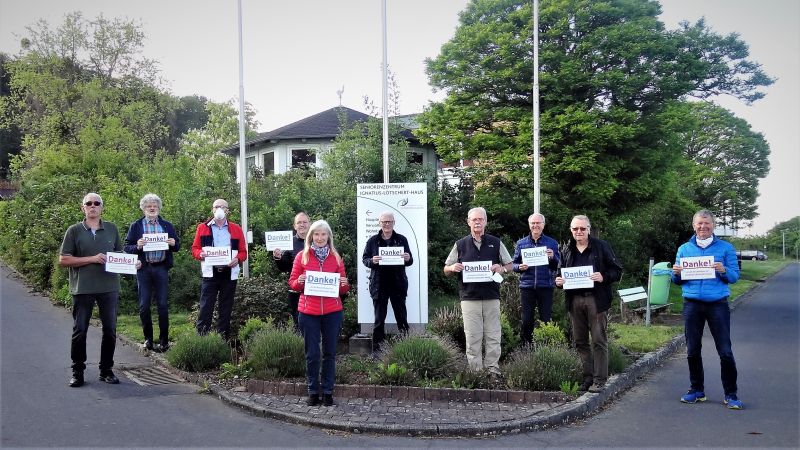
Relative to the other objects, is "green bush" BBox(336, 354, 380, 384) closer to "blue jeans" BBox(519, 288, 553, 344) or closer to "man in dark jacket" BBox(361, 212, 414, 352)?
"man in dark jacket" BBox(361, 212, 414, 352)

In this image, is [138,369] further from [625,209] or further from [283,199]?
[625,209]

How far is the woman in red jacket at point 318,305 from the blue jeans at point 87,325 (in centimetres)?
257

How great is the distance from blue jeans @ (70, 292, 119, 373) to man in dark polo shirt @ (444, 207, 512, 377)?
415 cm

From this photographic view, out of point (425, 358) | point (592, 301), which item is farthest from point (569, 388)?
point (425, 358)

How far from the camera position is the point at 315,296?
7465 mm

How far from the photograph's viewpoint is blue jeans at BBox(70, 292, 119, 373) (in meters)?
8.24

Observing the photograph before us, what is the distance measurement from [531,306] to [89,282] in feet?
18.9

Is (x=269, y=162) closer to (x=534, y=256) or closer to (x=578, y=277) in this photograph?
(x=534, y=256)

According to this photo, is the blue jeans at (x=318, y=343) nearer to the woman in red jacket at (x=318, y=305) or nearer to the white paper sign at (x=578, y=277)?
the woman in red jacket at (x=318, y=305)

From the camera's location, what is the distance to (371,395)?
314 inches

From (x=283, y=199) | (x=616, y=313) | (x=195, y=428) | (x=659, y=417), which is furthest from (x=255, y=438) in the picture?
(x=616, y=313)

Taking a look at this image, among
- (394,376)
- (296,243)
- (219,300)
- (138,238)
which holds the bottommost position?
(394,376)

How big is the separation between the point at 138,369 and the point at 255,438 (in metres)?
3.59

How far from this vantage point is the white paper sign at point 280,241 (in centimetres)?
1057
